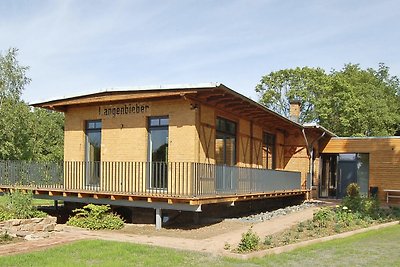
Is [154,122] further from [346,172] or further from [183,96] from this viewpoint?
[346,172]

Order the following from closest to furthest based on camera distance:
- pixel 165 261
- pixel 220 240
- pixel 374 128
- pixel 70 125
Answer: pixel 165 261 → pixel 220 240 → pixel 70 125 → pixel 374 128

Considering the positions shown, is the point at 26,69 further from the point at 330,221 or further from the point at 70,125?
the point at 330,221

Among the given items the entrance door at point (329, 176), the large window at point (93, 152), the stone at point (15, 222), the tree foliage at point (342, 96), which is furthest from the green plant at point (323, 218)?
the tree foliage at point (342, 96)

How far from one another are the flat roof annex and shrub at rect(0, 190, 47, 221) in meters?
4.20

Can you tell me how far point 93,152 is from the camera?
54.2ft

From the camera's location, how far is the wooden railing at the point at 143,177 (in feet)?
43.0

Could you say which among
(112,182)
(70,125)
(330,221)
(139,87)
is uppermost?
(139,87)

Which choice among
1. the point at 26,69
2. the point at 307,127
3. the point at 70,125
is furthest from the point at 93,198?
the point at 26,69

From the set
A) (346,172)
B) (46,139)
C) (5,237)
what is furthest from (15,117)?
(346,172)

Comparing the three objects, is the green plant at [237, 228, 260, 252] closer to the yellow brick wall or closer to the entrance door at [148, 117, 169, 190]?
the yellow brick wall

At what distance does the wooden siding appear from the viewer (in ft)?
81.1

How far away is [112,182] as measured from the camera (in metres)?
14.7

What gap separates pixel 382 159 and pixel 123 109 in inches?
635

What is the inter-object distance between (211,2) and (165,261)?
9557mm
